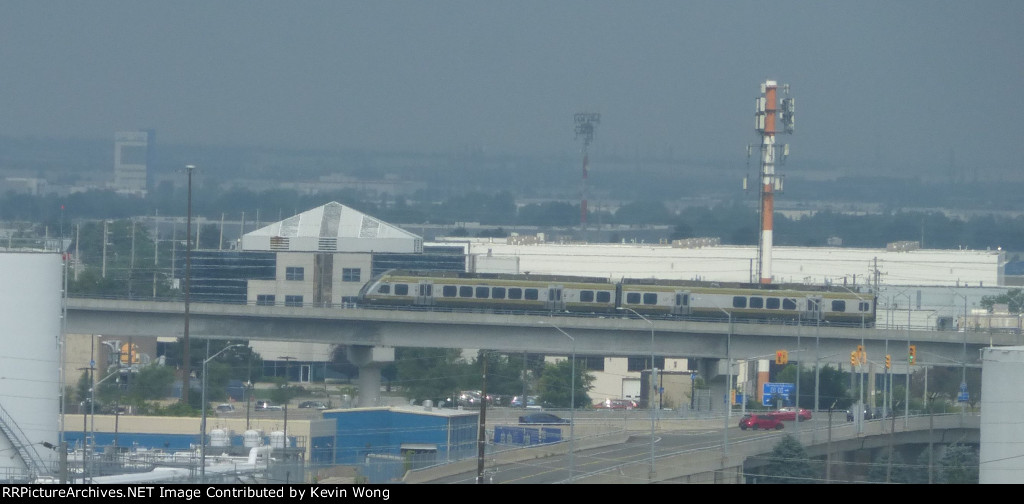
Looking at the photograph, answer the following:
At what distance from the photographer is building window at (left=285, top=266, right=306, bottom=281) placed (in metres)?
56.2

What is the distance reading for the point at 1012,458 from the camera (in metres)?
19.0

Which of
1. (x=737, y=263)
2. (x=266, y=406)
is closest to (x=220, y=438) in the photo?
(x=266, y=406)

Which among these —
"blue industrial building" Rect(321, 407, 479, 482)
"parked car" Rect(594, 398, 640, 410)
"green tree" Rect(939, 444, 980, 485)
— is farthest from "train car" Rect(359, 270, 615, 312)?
"green tree" Rect(939, 444, 980, 485)

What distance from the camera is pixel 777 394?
43906 millimetres

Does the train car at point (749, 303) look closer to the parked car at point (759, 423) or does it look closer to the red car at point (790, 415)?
the red car at point (790, 415)

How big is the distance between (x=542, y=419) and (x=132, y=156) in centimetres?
12817

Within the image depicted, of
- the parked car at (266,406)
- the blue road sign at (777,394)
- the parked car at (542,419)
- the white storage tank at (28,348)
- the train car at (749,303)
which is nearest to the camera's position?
the white storage tank at (28,348)

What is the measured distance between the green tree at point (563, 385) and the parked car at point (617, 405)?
0.62 metres

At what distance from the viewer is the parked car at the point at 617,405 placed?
42406 mm

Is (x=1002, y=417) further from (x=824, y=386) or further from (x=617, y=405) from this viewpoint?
(x=824, y=386)

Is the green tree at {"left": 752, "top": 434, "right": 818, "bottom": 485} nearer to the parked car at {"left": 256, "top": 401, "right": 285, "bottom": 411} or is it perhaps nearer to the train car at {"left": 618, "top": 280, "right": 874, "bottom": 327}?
the train car at {"left": 618, "top": 280, "right": 874, "bottom": 327}

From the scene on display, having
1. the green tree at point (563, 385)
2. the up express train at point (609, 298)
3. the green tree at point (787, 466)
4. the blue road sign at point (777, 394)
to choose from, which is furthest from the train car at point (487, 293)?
the green tree at point (787, 466)
